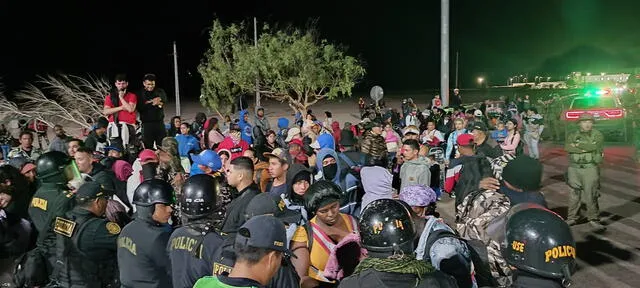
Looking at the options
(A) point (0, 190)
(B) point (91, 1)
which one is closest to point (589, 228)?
(A) point (0, 190)

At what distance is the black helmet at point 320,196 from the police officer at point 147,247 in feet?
3.70

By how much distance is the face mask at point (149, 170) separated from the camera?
753 cm

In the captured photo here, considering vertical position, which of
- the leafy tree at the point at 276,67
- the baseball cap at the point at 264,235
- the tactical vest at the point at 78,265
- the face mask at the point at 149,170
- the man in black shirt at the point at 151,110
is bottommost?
the tactical vest at the point at 78,265

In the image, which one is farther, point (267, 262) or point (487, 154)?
point (487, 154)

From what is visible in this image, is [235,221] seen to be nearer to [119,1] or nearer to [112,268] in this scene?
[112,268]

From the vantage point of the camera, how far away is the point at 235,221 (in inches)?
199

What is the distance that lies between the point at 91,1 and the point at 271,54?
113 ft

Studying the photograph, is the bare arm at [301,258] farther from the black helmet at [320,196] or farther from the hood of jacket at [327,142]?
the hood of jacket at [327,142]

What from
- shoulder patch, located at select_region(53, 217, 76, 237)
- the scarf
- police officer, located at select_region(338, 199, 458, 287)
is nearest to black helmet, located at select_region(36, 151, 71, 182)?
shoulder patch, located at select_region(53, 217, 76, 237)

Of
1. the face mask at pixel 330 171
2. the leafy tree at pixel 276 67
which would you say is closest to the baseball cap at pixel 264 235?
the face mask at pixel 330 171

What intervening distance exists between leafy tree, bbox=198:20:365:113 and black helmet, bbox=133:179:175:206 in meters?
23.9

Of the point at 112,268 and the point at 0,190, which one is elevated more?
the point at 0,190

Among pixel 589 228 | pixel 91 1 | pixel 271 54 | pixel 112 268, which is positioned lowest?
pixel 589 228

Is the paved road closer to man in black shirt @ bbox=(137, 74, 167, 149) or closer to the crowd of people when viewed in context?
the crowd of people
